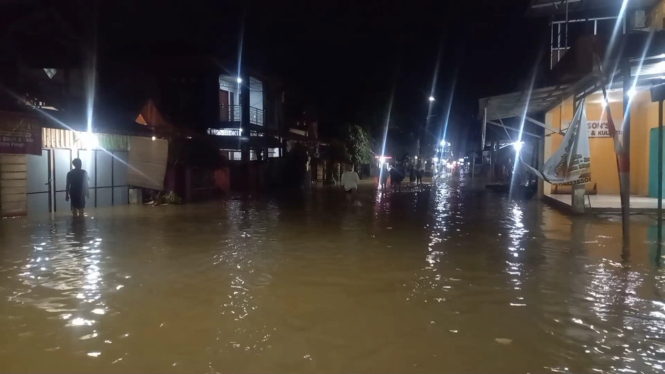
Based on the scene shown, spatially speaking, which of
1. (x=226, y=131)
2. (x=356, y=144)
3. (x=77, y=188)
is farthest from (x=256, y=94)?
(x=77, y=188)

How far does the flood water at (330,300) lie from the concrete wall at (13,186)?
3225 mm

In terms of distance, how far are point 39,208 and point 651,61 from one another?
16210 mm

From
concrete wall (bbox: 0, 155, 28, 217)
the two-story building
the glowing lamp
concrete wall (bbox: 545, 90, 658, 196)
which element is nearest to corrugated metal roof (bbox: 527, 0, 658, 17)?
the two-story building

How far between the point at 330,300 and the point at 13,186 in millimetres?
12490

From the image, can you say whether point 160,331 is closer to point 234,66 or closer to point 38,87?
point 38,87

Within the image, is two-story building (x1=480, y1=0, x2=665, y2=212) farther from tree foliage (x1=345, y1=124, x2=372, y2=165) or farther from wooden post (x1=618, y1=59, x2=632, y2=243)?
tree foliage (x1=345, y1=124, x2=372, y2=165)

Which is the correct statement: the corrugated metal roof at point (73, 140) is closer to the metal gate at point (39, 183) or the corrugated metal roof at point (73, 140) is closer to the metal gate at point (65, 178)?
the metal gate at point (65, 178)

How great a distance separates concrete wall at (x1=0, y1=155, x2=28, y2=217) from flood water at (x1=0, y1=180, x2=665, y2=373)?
3.23 meters

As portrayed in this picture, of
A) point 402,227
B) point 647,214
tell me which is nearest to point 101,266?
point 402,227

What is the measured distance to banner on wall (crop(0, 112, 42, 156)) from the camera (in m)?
15.2

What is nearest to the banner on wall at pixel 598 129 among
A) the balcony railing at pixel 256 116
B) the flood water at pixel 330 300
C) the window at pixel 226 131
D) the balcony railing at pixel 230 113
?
the flood water at pixel 330 300

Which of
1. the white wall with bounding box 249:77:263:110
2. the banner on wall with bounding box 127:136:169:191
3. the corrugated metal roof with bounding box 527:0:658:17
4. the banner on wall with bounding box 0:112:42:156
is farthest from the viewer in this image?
the white wall with bounding box 249:77:263:110

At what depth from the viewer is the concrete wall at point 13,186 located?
15.8 meters

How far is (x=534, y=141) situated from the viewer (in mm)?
27047
